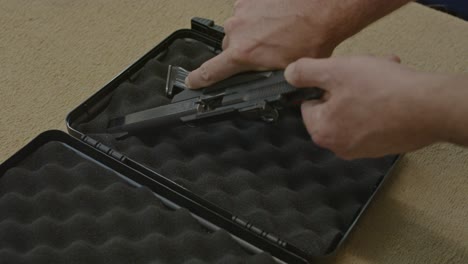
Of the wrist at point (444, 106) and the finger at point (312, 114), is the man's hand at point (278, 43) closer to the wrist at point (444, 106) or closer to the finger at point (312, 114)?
the finger at point (312, 114)

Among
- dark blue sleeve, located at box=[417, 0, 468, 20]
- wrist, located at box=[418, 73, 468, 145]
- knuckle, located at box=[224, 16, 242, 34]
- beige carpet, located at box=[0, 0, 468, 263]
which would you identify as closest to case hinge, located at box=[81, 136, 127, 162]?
beige carpet, located at box=[0, 0, 468, 263]

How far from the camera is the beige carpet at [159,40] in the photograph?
2.79 ft

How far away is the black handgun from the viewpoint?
77 centimetres

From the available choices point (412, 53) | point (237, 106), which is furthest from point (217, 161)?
point (412, 53)

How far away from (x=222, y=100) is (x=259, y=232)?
186 millimetres

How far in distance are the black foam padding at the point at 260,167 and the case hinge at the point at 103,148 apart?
0.02 meters

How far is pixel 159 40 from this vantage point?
116 centimetres

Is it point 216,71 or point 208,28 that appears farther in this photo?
point 208,28

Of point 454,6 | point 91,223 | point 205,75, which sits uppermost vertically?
point 205,75

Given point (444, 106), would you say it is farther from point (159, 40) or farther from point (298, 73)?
point (159, 40)

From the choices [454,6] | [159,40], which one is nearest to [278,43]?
[159,40]

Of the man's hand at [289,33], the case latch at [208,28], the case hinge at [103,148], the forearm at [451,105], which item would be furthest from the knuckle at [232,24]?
the forearm at [451,105]

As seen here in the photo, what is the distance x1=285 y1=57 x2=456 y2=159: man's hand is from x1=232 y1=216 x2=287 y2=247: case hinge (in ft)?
0.45

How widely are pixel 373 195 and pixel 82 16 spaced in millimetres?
664
